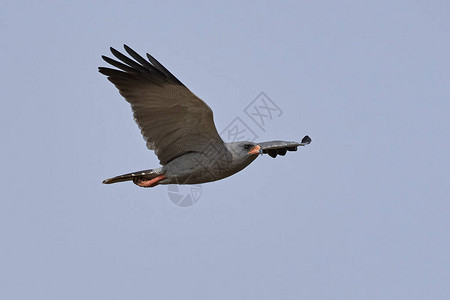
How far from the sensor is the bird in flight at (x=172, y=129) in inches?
500

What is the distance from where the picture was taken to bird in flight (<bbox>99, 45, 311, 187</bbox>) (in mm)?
12711

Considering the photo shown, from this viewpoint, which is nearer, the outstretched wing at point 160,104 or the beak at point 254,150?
the outstretched wing at point 160,104

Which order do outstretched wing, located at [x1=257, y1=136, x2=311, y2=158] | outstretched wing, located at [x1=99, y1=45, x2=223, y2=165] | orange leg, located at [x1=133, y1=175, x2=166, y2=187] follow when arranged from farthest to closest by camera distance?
outstretched wing, located at [x1=257, y1=136, x2=311, y2=158] → orange leg, located at [x1=133, y1=175, x2=166, y2=187] → outstretched wing, located at [x1=99, y1=45, x2=223, y2=165]

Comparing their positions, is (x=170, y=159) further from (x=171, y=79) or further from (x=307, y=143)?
(x=307, y=143)

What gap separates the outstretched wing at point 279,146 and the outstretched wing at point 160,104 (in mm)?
1470

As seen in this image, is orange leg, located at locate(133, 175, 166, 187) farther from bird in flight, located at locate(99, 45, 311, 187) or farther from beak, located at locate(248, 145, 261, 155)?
beak, located at locate(248, 145, 261, 155)

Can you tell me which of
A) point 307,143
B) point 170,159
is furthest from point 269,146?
point 170,159

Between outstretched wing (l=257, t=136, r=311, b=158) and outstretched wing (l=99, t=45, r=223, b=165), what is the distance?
4.82ft

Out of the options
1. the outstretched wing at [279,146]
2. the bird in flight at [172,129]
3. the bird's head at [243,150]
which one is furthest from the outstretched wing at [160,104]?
the outstretched wing at [279,146]

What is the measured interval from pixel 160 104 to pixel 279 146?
9.11ft

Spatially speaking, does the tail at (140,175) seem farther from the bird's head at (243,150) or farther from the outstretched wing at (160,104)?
the bird's head at (243,150)

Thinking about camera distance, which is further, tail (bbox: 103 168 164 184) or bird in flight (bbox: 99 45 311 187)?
tail (bbox: 103 168 164 184)

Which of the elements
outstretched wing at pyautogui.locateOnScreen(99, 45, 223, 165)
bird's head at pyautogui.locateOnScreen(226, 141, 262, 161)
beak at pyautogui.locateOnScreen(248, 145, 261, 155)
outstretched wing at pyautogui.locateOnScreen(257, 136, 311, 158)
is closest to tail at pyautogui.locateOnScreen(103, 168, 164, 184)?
outstretched wing at pyautogui.locateOnScreen(99, 45, 223, 165)

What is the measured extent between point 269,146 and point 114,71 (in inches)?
130
